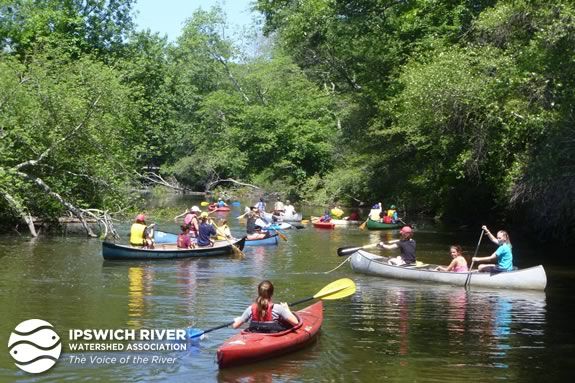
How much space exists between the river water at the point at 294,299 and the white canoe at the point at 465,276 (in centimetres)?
24

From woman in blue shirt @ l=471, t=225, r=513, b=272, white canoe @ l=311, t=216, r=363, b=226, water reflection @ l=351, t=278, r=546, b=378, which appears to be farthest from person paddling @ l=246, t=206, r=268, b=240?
woman in blue shirt @ l=471, t=225, r=513, b=272

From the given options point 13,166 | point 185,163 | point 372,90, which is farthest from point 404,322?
point 185,163

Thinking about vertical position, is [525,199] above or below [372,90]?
below

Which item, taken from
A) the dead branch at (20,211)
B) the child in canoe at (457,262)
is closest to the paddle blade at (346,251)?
the child in canoe at (457,262)

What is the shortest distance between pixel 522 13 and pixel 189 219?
11361 millimetres

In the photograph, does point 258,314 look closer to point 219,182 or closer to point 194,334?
point 194,334

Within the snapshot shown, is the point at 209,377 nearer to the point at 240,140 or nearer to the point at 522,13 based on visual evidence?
the point at 522,13

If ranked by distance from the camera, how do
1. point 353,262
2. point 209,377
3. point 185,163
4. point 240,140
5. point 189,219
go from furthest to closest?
point 185,163, point 240,140, point 189,219, point 353,262, point 209,377

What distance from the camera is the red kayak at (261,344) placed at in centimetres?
995

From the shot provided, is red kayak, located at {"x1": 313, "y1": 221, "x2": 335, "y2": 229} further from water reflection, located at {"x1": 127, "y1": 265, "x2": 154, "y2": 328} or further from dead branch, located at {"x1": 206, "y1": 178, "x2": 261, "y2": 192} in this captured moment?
dead branch, located at {"x1": 206, "y1": 178, "x2": 261, "y2": 192}

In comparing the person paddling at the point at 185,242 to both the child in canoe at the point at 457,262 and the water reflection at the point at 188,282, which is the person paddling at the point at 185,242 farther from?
the child in canoe at the point at 457,262

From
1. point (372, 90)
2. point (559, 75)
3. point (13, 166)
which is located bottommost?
point (13, 166)

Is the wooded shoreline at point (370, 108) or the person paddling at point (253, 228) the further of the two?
the person paddling at point (253, 228)

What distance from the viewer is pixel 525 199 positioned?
25422 mm
